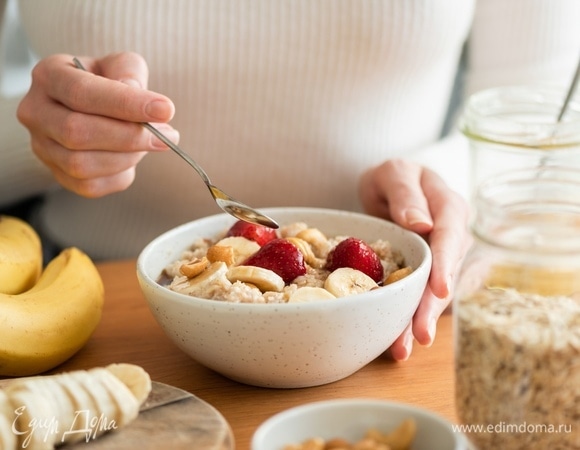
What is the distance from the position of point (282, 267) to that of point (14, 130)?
60 cm

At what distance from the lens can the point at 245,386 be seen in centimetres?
69

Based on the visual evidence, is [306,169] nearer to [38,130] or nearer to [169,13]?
[169,13]

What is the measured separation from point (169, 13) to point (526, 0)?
535mm

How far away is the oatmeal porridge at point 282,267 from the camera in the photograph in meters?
0.65

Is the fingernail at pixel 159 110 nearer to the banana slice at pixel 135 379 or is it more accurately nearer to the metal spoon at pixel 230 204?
the metal spoon at pixel 230 204

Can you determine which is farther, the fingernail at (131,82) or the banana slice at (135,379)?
the fingernail at (131,82)

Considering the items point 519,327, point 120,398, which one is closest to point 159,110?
point 120,398

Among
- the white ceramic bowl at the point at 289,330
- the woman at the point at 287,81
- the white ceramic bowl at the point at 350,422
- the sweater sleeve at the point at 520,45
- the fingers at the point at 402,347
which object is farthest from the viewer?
the sweater sleeve at the point at 520,45

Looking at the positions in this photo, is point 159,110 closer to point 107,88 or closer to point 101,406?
point 107,88

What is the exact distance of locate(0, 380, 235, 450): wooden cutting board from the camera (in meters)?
0.53

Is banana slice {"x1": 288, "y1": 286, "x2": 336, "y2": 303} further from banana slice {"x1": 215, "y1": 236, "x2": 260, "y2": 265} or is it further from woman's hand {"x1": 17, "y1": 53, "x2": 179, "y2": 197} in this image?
woman's hand {"x1": 17, "y1": 53, "x2": 179, "y2": 197}

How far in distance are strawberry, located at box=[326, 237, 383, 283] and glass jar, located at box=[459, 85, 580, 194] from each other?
0.27 meters

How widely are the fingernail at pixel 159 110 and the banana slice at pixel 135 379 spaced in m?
0.26

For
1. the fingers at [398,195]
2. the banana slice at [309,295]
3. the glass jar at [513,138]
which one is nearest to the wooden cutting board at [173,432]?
the banana slice at [309,295]
